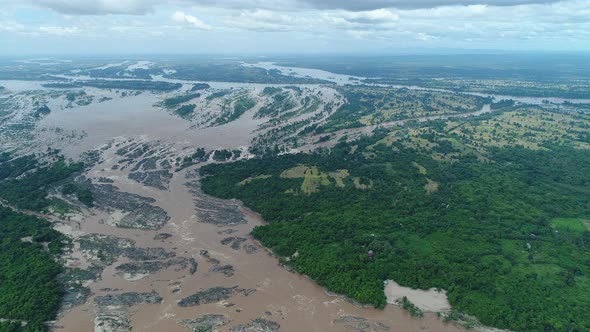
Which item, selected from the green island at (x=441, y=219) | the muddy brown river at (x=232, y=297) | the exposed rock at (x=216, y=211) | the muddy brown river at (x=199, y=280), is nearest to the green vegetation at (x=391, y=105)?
the green island at (x=441, y=219)

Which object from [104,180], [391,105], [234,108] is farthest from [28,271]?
[391,105]

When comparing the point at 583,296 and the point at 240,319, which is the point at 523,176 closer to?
the point at 583,296

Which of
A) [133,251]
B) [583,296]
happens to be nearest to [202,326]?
[133,251]

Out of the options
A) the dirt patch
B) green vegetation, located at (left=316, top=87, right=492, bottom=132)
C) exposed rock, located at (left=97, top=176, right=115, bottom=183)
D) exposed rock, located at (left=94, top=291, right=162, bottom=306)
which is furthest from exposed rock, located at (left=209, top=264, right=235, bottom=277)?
green vegetation, located at (left=316, top=87, right=492, bottom=132)

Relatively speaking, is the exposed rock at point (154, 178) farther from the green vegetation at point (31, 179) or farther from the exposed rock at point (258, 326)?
the exposed rock at point (258, 326)

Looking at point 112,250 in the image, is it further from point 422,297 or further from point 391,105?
point 391,105

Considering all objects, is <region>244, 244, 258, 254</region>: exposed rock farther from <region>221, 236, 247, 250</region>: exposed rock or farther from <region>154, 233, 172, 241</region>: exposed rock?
<region>154, 233, 172, 241</region>: exposed rock
